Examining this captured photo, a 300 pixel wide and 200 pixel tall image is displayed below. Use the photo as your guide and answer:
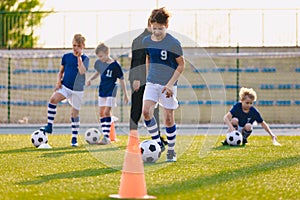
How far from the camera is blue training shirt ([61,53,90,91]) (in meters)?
12.7

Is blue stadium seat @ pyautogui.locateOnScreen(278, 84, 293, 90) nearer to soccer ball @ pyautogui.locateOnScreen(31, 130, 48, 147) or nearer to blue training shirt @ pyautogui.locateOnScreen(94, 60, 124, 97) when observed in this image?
blue training shirt @ pyautogui.locateOnScreen(94, 60, 124, 97)

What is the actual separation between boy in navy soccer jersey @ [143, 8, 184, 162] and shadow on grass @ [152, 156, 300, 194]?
4.07 ft

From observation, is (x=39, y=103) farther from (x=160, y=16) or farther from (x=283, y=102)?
(x=160, y=16)

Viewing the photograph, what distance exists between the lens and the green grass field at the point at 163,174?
6457 millimetres

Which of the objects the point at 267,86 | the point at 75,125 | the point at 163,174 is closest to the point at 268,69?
the point at 267,86

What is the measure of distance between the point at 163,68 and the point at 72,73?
3.80 m

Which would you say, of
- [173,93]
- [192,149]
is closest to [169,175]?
[173,93]

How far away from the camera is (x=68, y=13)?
28156 mm

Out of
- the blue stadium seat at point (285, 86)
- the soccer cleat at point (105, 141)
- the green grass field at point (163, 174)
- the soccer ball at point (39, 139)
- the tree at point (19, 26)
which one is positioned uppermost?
the tree at point (19, 26)

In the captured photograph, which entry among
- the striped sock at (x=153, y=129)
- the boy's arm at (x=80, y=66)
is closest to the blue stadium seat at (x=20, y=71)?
the boy's arm at (x=80, y=66)

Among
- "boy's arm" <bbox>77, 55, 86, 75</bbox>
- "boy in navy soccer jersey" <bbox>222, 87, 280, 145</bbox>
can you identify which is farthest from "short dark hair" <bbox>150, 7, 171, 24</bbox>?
"boy in navy soccer jersey" <bbox>222, 87, 280, 145</bbox>

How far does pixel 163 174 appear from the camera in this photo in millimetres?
7953

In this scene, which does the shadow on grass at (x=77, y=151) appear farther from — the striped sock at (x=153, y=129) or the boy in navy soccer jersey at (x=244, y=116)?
the boy in navy soccer jersey at (x=244, y=116)

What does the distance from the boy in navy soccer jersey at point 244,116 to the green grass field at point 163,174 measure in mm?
1556
